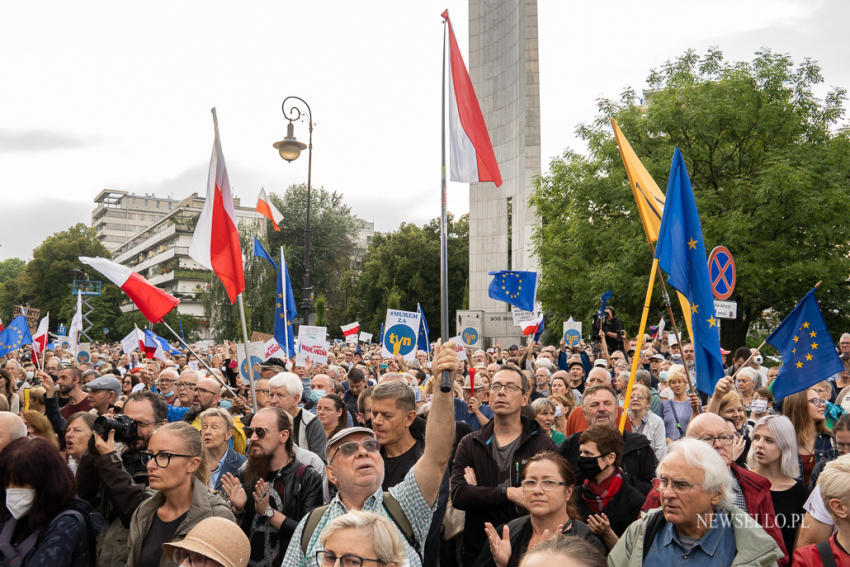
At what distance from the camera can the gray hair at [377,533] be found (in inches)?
100

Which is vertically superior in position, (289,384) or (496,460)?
(289,384)

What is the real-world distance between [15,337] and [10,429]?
12.4 m

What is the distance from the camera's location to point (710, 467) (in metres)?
3.29

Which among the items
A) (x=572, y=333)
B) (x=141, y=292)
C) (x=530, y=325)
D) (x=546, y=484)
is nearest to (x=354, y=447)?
(x=546, y=484)

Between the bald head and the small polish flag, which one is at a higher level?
the small polish flag

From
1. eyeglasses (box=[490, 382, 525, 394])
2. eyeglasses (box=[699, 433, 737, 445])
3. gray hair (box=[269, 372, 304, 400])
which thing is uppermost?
eyeglasses (box=[490, 382, 525, 394])

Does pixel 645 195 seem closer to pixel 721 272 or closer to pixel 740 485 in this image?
pixel 721 272

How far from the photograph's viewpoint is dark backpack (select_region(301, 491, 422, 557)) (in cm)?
309

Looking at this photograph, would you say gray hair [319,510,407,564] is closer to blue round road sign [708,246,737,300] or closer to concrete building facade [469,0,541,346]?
blue round road sign [708,246,737,300]

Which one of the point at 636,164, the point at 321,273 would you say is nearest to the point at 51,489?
the point at 636,164

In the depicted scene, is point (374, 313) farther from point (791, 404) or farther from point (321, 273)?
point (791, 404)

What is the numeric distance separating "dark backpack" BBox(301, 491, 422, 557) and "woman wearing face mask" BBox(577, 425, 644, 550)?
1.38 meters

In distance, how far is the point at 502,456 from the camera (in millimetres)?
4809

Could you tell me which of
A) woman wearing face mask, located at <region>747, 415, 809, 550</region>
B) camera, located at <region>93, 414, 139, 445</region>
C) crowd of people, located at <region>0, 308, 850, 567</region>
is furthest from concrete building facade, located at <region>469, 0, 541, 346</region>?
camera, located at <region>93, 414, 139, 445</region>
